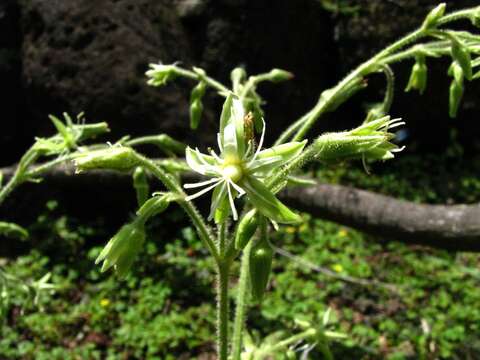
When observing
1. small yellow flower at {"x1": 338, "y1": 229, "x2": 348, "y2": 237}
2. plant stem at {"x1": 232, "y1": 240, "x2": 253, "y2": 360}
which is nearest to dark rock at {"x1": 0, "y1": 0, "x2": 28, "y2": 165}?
small yellow flower at {"x1": 338, "y1": 229, "x2": 348, "y2": 237}

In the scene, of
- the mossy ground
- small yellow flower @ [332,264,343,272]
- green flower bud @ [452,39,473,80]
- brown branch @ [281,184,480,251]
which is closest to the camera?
green flower bud @ [452,39,473,80]

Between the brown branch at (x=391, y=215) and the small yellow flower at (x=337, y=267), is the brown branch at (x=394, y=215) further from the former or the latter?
the small yellow flower at (x=337, y=267)

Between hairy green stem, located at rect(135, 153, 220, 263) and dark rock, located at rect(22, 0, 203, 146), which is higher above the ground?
dark rock, located at rect(22, 0, 203, 146)

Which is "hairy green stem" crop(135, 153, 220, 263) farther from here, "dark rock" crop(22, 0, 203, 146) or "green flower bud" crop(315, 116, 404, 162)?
"dark rock" crop(22, 0, 203, 146)

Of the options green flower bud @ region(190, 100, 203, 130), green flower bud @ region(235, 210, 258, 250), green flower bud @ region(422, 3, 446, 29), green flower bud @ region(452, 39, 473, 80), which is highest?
green flower bud @ region(422, 3, 446, 29)

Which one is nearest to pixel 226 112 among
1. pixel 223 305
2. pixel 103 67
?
pixel 223 305

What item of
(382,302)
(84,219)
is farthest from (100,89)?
(382,302)
